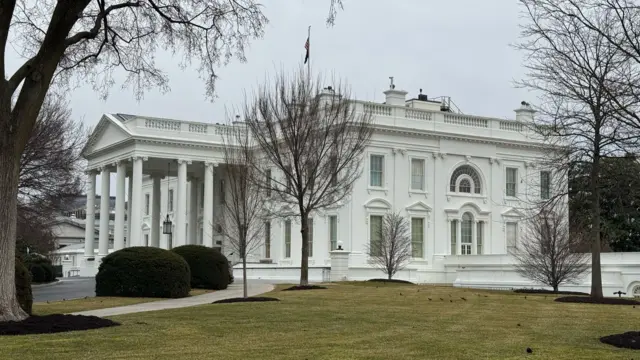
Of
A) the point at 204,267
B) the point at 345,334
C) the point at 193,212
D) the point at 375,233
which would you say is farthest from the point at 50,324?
the point at 193,212

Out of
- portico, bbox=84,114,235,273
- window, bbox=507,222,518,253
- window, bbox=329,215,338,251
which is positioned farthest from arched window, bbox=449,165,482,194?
portico, bbox=84,114,235,273

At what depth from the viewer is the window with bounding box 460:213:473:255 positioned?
55.8m

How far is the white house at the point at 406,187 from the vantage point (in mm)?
51281

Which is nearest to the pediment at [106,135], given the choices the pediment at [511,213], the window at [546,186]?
the pediment at [511,213]

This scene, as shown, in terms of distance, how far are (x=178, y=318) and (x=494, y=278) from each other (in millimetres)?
32693

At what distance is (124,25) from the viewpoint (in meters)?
17.8

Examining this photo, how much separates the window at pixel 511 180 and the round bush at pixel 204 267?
32.1m

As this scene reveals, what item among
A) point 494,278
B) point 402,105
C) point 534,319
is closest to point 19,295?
point 534,319

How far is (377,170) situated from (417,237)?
530cm

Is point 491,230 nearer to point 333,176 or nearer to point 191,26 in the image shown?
point 333,176

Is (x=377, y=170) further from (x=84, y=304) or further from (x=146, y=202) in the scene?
(x=146, y=202)

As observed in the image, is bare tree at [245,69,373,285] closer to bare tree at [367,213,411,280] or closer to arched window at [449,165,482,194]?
bare tree at [367,213,411,280]

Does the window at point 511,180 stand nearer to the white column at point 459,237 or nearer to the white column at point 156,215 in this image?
the white column at point 459,237

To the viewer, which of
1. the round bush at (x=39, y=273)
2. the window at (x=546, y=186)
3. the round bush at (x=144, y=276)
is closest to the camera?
the window at (x=546, y=186)
